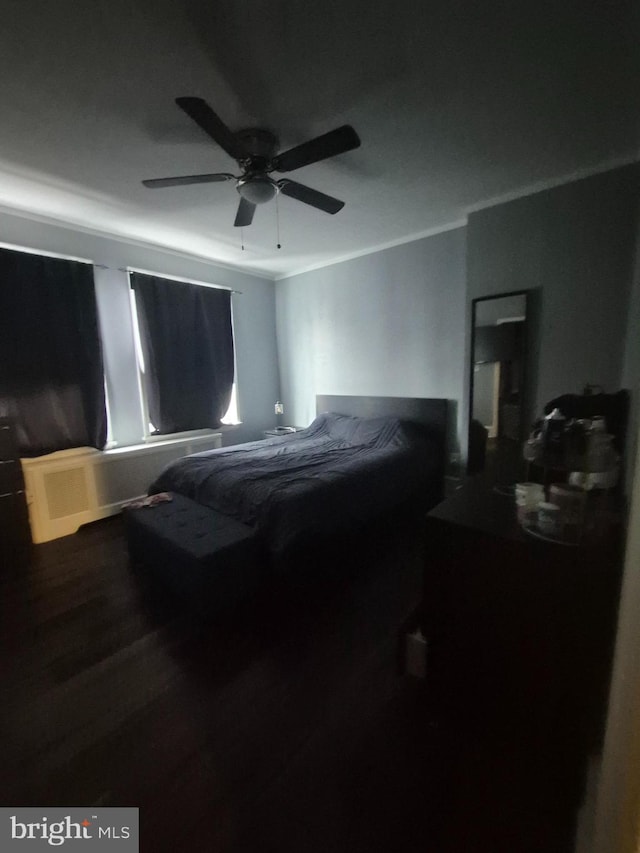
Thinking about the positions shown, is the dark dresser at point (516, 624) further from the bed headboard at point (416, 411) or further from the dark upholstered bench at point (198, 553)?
the bed headboard at point (416, 411)

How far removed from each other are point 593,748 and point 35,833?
1.69m

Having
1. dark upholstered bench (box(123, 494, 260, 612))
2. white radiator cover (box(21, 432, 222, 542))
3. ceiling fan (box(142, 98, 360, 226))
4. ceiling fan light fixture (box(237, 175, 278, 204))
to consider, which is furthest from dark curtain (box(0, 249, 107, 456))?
ceiling fan light fixture (box(237, 175, 278, 204))

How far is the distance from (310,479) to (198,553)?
83 centimetres

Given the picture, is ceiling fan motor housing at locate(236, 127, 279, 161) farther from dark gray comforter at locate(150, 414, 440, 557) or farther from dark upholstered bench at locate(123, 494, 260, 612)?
dark upholstered bench at locate(123, 494, 260, 612)

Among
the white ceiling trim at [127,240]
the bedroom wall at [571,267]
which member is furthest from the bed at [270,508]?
the white ceiling trim at [127,240]

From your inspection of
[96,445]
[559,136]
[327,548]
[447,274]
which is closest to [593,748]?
[327,548]

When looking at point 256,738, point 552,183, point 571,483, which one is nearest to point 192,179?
point 571,483

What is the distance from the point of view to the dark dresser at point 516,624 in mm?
1033

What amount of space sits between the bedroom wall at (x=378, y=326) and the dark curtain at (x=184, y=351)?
920mm

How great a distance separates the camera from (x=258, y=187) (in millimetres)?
1883

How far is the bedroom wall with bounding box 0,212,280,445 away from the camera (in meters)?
3.00

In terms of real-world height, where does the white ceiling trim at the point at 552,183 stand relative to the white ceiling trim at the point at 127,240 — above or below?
below

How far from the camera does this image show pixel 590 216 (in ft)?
7.74

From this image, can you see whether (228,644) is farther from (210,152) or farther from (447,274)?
(447,274)
